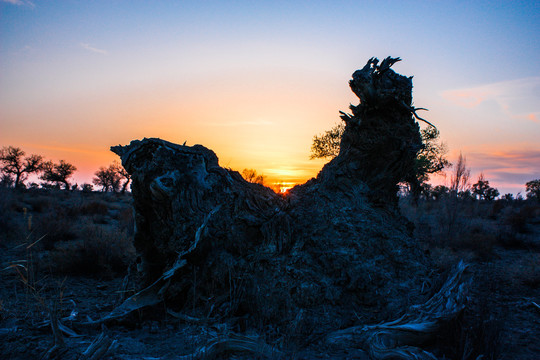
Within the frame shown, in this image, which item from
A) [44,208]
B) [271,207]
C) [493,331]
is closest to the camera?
[493,331]

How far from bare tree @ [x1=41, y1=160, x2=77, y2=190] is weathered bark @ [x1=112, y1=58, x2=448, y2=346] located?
4744 cm

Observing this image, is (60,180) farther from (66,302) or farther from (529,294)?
(529,294)

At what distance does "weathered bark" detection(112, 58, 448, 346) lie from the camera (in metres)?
4.11

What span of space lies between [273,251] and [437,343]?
2101 mm

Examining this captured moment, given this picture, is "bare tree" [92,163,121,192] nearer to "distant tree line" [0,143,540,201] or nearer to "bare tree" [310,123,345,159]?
"distant tree line" [0,143,540,201]

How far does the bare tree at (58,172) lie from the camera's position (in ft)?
147

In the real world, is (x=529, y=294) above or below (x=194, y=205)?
below

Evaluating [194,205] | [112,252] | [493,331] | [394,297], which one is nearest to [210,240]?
[194,205]

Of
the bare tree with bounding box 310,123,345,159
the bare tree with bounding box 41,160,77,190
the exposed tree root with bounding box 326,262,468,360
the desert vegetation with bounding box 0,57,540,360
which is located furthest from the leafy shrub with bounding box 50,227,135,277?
the bare tree with bounding box 41,160,77,190

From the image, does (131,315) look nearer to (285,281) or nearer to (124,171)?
(285,281)

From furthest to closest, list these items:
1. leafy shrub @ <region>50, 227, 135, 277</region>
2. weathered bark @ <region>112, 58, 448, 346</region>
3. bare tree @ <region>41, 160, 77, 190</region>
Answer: bare tree @ <region>41, 160, 77, 190</region> → leafy shrub @ <region>50, 227, 135, 277</region> → weathered bark @ <region>112, 58, 448, 346</region>

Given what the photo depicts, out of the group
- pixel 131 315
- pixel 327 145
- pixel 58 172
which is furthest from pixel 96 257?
pixel 58 172

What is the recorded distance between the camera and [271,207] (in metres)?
5.03

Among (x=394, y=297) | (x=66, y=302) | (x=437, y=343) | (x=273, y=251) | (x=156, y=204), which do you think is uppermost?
(x=156, y=204)
